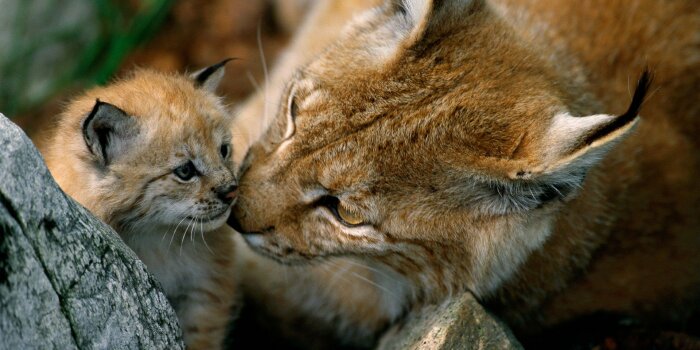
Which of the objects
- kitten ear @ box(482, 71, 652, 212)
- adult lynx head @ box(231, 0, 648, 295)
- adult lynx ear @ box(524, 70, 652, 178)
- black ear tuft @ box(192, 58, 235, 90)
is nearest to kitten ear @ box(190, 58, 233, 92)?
black ear tuft @ box(192, 58, 235, 90)

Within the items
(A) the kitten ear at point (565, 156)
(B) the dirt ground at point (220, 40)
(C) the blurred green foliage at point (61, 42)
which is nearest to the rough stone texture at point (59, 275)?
(A) the kitten ear at point (565, 156)

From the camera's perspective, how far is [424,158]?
10.4ft

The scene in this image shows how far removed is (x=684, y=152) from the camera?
4.16 metres

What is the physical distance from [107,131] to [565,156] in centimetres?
176

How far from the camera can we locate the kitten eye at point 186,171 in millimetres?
3174

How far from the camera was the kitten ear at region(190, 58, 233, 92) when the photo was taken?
364cm

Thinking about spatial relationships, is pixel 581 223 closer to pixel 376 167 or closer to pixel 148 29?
pixel 376 167

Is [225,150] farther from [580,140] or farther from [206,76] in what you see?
[580,140]

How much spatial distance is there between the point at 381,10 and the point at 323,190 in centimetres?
107

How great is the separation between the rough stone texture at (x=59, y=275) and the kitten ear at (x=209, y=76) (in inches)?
41.5

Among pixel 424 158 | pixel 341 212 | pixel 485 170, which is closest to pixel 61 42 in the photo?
pixel 341 212

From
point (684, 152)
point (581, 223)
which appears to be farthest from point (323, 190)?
point (684, 152)

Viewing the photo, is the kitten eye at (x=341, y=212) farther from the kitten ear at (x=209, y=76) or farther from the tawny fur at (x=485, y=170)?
Answer: the kitten ear at (x=209, y=76)

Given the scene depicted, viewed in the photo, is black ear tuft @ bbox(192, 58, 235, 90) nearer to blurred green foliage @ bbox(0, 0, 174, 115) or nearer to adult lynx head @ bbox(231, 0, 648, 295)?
adult lynx head @ bbox(231, 0, 648, 295)
